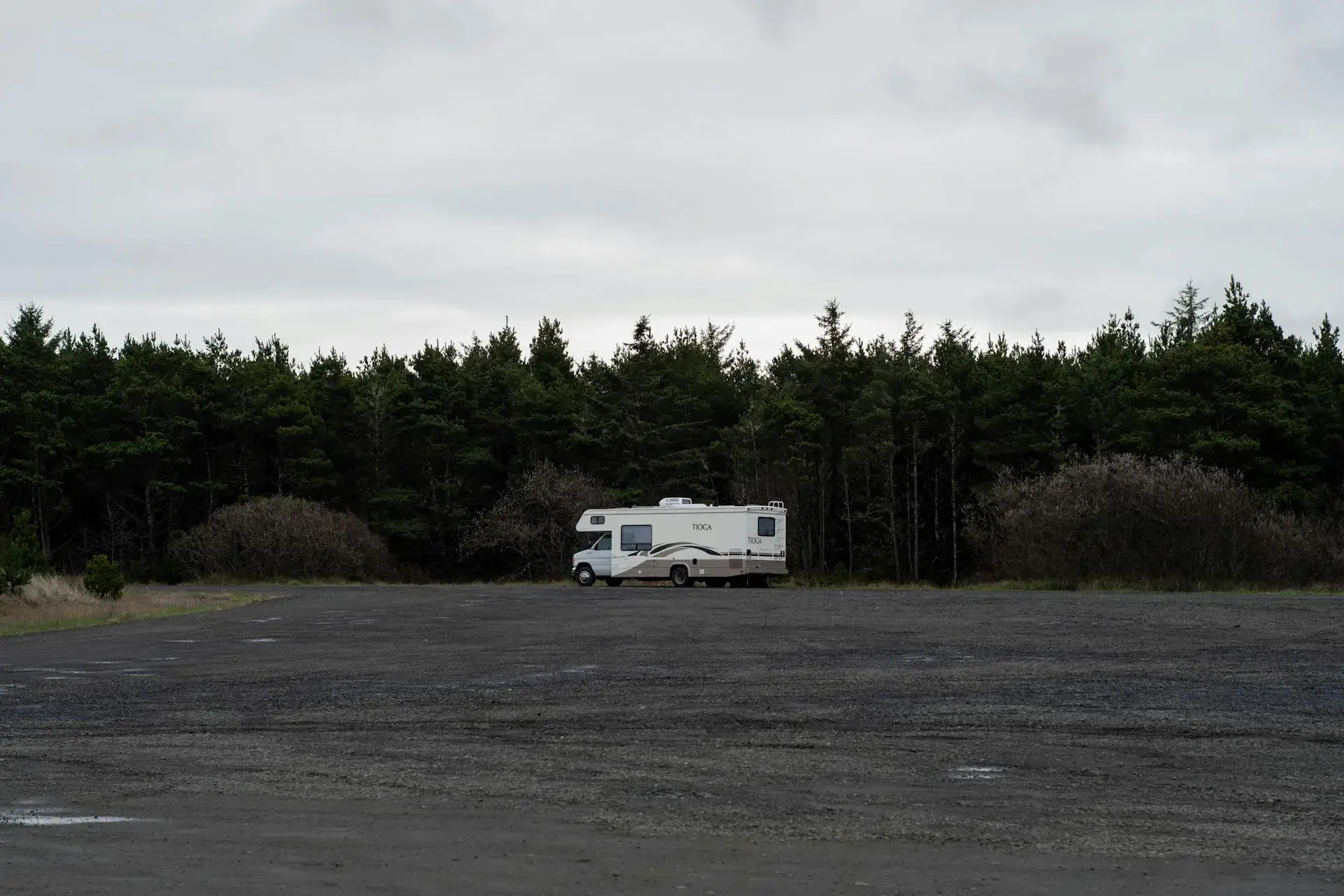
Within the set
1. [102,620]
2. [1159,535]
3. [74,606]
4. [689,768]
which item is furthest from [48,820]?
[1159,535]

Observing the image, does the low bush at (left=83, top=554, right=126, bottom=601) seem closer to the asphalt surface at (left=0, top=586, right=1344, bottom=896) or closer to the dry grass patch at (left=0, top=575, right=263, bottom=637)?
the dry grass patch at (left=0, top=575, right=263, bottom=637)


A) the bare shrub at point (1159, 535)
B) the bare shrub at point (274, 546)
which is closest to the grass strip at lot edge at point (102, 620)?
the bare shrub at point (1159, 535)

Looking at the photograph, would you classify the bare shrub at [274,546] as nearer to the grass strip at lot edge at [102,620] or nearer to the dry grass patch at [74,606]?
the dry grass patch at [74,606]

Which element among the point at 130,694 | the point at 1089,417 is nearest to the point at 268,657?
the point at 130,694

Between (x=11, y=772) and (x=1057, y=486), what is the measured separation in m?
39.1

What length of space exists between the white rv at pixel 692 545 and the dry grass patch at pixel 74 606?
1249 centimetres

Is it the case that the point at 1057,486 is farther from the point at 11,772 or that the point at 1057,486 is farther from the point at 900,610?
the point at 11,772

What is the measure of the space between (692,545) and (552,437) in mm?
33188

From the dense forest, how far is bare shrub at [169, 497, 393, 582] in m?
9.52

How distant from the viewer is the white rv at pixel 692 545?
46625 millimetres

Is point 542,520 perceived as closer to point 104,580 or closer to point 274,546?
point 274,546

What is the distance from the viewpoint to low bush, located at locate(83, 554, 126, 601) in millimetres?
35438

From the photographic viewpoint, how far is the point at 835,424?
7719 cm

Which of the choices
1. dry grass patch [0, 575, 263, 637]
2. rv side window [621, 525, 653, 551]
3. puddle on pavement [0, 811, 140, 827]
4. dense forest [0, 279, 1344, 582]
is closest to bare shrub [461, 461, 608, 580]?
dense forest [0, 279, 1344, 582]
